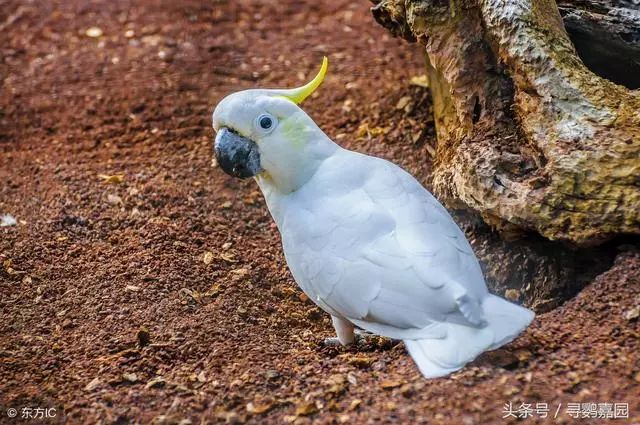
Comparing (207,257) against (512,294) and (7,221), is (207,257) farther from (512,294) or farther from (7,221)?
(512,294)

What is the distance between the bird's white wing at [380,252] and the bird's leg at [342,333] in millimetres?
119

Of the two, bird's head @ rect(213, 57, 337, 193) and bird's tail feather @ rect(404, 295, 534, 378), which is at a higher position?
bird's head @ rect(213, 57, 337, 193)

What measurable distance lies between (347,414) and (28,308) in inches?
69.3

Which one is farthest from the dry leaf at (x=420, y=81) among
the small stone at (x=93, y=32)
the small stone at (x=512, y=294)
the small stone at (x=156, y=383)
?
the small stone at (x=156, y=383)

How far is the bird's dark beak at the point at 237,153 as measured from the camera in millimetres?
3387

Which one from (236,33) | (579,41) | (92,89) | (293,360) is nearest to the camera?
(293,360)

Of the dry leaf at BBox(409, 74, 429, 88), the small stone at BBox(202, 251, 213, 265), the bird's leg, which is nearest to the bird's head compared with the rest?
the bird's leg

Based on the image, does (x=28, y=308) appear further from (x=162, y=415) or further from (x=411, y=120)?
(x=411, y=120)

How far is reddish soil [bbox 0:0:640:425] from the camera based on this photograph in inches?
114

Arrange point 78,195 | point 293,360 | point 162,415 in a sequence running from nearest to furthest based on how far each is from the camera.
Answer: point 162,415 < point 293,360 < point 78,195

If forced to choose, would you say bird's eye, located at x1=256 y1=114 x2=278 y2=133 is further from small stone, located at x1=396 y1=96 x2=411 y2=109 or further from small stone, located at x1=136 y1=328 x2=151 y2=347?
small stone, located at x1=396 y1=96 x2=411 y2=109

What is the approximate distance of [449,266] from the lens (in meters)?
2.96

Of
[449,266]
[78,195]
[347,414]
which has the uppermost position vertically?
[449,266]

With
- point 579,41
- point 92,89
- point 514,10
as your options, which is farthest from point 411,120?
point 92,89
